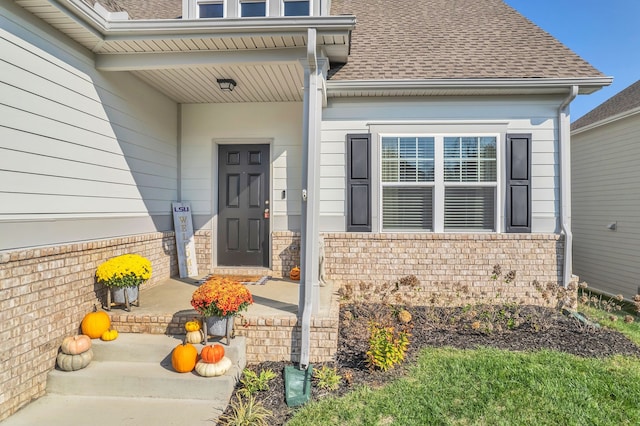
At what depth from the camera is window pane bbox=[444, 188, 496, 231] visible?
5164 mm

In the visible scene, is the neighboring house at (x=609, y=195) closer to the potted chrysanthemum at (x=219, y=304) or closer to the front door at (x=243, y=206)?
the front door at (x=243, y=206)

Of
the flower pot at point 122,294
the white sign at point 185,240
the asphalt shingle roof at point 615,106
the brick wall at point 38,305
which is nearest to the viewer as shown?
the brick wall at point 38,305

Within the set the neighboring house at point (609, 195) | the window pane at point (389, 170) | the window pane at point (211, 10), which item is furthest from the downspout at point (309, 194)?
the neighboring house at point (609, 195)

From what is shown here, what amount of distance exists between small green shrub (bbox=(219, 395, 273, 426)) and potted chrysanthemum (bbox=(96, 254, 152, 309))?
1.66 m

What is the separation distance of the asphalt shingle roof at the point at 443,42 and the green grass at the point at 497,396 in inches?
145

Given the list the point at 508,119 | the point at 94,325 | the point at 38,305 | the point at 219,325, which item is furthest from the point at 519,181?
the point at 38,305

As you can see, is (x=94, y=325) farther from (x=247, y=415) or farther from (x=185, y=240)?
(x=185, y=240)

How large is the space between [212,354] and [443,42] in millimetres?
5527

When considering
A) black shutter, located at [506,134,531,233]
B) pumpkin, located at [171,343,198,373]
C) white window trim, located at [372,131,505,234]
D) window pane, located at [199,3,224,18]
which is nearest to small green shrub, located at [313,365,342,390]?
pumpkin, located at [171,343,198,373]

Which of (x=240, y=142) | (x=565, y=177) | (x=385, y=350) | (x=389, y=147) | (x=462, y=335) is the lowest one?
(x=462, y=335)

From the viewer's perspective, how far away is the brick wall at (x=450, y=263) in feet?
16.5

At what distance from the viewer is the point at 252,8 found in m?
4.79

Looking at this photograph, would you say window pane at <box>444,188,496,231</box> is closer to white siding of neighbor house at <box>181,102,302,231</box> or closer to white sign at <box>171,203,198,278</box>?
white siding of neighbor house at <box>181,102,302,231</box>

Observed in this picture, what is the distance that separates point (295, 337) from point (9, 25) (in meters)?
3.65
